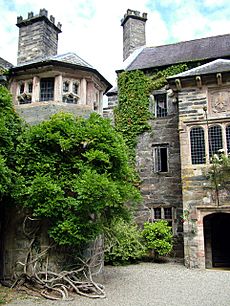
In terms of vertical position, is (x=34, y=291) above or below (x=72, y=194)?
below

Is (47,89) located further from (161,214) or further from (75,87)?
(161,214)

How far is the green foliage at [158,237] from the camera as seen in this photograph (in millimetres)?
11930

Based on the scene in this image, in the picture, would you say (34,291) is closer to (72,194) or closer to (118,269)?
(72,194)

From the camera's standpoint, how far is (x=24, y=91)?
403 inches

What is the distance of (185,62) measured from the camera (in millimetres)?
14383

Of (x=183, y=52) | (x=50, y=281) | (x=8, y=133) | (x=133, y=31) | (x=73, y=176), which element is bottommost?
(x=50, y=281)

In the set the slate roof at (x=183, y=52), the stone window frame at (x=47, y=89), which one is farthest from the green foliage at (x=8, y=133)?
the slate roof at (x=183, y=52)

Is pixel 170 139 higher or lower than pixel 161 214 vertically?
higher

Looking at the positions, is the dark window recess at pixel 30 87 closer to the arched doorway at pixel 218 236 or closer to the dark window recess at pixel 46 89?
the dark window recess at pixel 46 89

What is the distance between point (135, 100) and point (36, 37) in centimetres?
542

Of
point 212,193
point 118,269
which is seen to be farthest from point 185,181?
point 118,269

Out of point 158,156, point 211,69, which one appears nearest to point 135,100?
point 158,156

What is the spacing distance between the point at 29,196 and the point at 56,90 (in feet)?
14.3

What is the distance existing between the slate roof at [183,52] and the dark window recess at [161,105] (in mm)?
1466
